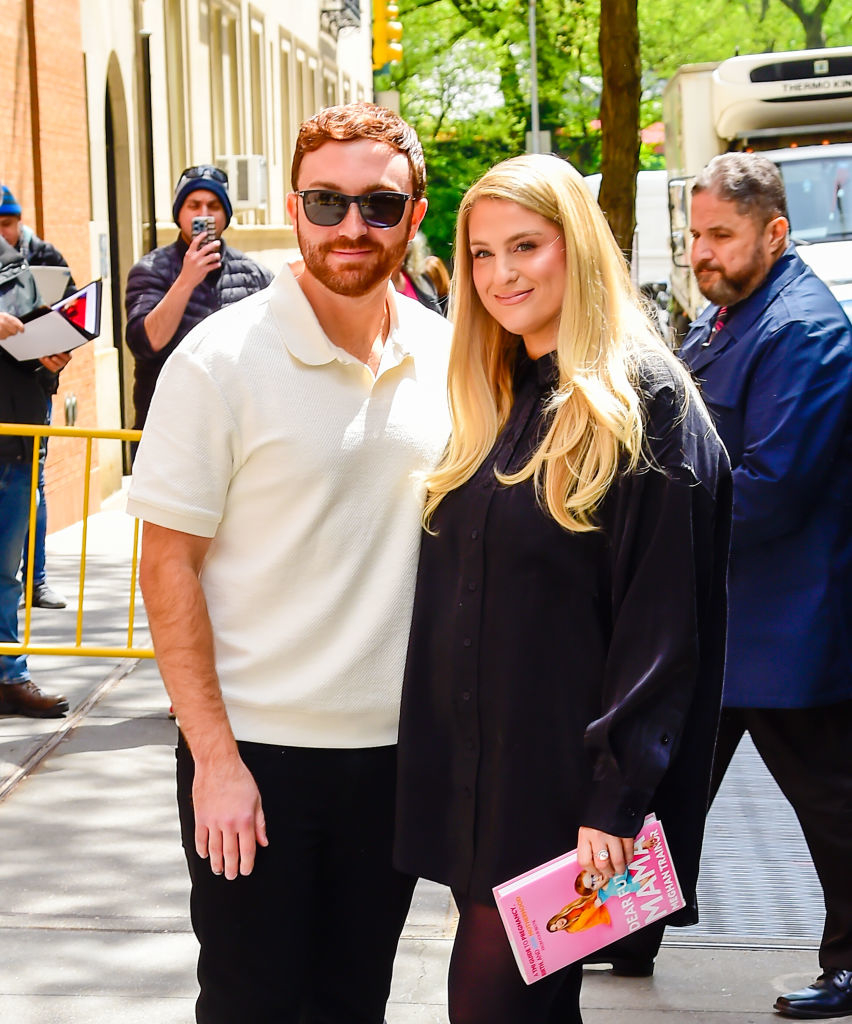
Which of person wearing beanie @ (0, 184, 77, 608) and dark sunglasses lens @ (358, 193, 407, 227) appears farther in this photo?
person wearing beanie @ (0, 184, 77, 608)

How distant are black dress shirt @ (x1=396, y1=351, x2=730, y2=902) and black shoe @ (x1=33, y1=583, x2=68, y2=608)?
18.9ft

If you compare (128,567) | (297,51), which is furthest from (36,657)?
(297,51)

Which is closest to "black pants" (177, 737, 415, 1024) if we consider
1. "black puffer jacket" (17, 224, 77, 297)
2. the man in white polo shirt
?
the man in white polo shirt

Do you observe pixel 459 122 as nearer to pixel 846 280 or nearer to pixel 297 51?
pixel 297 51

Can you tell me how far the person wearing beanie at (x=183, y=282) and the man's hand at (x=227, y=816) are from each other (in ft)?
13.1

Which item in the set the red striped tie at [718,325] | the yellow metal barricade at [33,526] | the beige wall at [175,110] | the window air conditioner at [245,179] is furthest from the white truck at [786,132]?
the red striped tie at [718,325]

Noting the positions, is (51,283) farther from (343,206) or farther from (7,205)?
(343,206)

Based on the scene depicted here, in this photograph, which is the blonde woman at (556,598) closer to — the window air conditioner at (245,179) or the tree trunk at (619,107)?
the tree trunk at (619,107)

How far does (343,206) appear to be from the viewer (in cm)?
272

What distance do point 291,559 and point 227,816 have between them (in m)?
0.44

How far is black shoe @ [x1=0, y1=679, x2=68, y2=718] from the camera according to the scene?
637 centimetres

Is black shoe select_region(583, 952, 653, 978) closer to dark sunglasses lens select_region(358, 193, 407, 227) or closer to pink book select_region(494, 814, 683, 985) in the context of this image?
pink book select_region(494, 814, 683, 985)

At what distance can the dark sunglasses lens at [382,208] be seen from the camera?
2.72m

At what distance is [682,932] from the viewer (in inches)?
172
